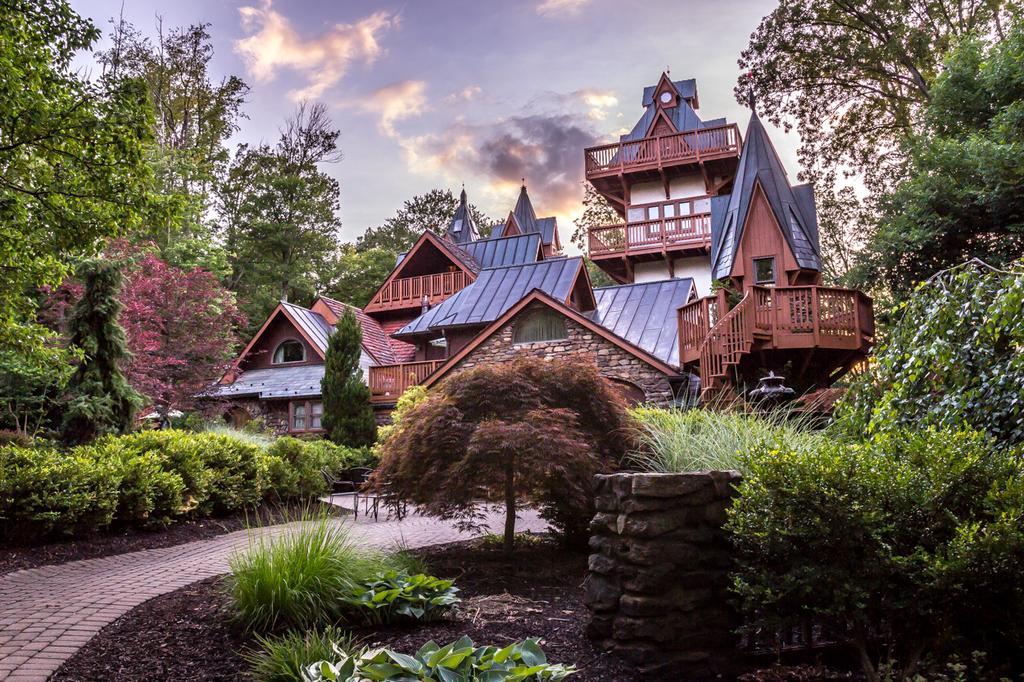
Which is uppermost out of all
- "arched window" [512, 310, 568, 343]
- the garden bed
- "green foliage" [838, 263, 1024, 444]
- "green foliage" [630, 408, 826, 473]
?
"arched window" [512, 310, 568, 343]

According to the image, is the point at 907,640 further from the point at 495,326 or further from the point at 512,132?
the point at 512,132

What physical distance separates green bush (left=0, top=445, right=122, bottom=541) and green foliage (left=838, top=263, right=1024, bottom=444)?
7749mm

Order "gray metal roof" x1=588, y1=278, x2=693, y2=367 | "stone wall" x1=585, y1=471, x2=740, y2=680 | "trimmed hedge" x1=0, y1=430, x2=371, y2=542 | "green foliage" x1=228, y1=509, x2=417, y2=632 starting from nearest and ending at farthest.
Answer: "stone wall" x1=585, y1=471, x2=740, y2=680
"green foliage" x1=228, y1=509, x2=417, y2=632
"trimmed hedge" x1=0, y1=430, x2=371, y2=542
"gray metal roof" x1=588, y1=278, x2=693, y2=367

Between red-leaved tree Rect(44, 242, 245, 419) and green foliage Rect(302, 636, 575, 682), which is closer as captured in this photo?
green foliage Rect(302, 636, 575, 682)

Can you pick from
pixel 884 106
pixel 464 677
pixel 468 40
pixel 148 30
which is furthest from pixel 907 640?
pixel 148 30

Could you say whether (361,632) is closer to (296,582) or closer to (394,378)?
(296,582)

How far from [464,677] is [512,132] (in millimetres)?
22955

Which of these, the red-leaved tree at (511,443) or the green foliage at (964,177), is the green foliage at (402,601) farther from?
the green foliage at (964,177)

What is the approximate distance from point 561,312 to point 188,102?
19.4 meters

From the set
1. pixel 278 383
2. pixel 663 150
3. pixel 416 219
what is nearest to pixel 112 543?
pixel 278 383

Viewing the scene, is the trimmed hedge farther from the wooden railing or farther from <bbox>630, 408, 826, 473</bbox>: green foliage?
the wooden railing

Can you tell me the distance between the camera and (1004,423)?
4281mm

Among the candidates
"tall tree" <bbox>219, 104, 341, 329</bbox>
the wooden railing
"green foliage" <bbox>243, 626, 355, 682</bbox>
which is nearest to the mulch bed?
"green foliage" <bbox>243, 626, 355, 682</bbox>

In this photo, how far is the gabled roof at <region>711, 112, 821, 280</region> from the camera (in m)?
19.0
